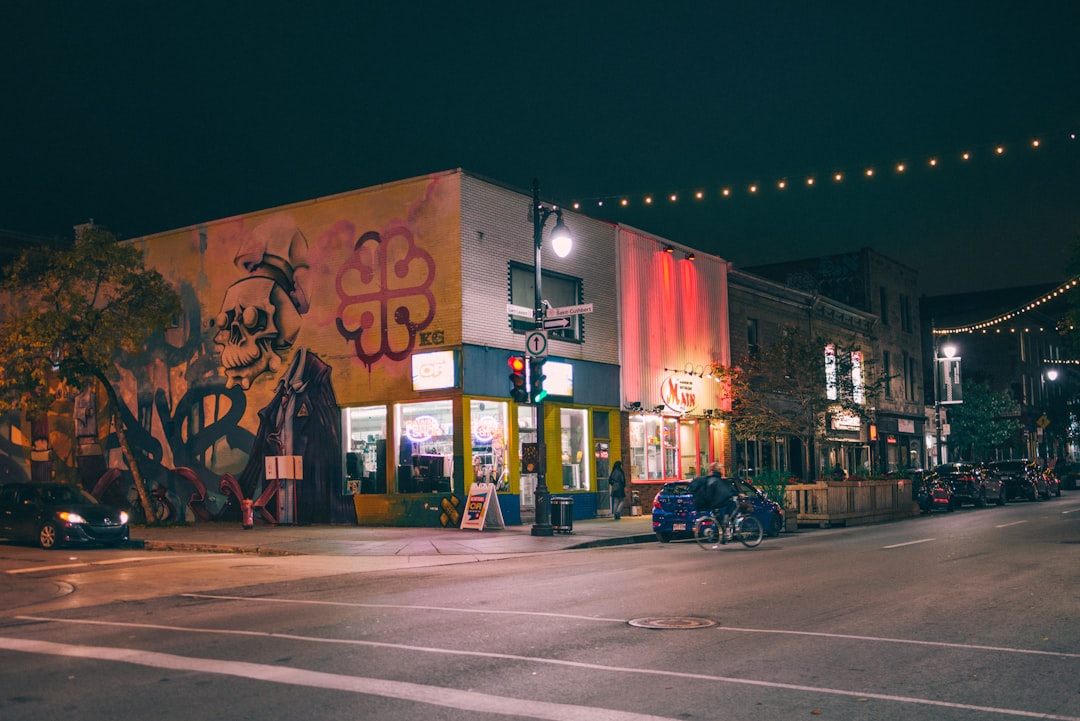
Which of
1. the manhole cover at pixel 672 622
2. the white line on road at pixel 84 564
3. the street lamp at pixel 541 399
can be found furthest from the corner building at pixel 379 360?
the manhole cover at pixel 672 622

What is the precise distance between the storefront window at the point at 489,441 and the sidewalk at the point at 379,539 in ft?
5.11

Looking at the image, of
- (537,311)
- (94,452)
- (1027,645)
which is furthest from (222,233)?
(1027,645)

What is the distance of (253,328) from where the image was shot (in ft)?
98.1

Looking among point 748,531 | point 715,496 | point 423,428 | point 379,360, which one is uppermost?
Answer: point 379,360

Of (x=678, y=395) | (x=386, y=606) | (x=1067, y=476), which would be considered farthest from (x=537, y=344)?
(x=1067, y=476)

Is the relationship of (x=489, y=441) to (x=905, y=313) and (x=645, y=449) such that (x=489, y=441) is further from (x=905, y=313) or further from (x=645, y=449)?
(x=905, y=313)

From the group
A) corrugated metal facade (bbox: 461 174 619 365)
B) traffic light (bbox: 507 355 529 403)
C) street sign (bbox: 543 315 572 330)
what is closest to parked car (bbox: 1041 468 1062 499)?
corrugated metal facade (bbox: 461 174 619 365)

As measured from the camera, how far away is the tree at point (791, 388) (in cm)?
3525

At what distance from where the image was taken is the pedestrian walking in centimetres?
2956

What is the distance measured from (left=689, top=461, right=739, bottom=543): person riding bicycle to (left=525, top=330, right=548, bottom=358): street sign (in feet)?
16.8

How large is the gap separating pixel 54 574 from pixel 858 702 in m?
14.4

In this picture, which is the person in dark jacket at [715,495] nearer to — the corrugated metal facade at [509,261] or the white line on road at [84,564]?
the corrugated metal facade at [509,261]

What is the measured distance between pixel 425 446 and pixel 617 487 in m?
6.16

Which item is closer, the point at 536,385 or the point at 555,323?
the point at 536,385
